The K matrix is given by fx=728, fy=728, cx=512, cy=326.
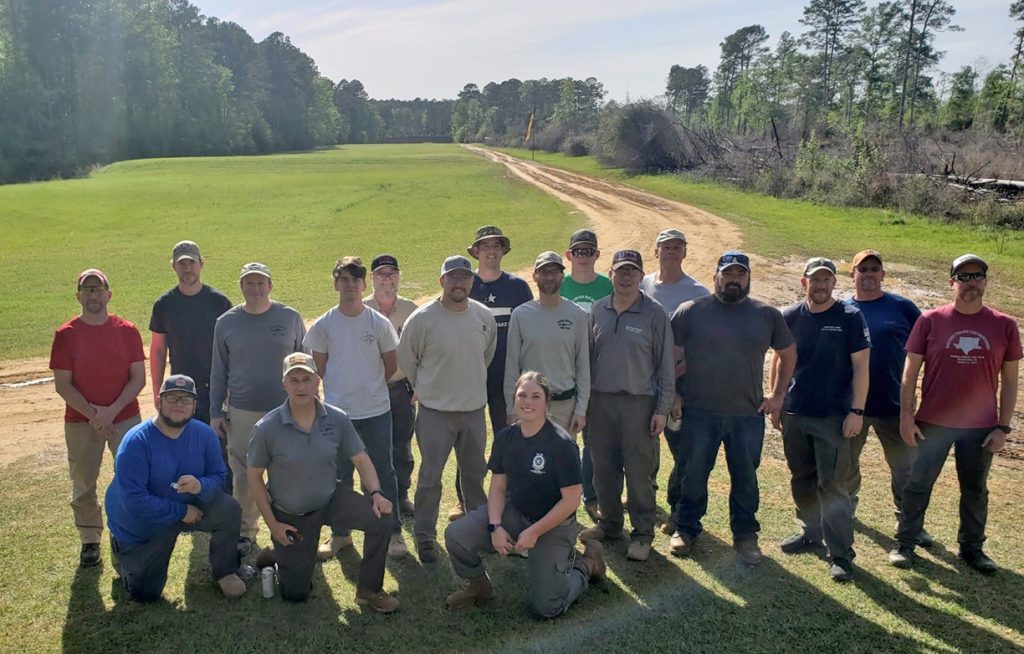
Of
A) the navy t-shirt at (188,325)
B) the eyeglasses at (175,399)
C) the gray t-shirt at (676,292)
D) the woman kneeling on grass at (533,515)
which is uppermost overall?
the gray t-shirt at (676,292)

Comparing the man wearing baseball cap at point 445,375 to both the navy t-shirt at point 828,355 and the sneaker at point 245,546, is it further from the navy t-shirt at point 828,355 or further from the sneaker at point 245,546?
the navy t-shirt at point 828,355

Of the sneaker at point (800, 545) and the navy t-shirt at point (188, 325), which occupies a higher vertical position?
the navy t-shirt at point (188, 325)

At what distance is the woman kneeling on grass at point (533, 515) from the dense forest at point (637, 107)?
23707mm

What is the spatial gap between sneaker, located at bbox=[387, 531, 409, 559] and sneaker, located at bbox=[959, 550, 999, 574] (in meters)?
4.22

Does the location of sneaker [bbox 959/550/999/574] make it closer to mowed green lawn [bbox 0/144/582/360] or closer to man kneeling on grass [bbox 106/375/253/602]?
man kneeling on grass [bbox 106/375/253/602]

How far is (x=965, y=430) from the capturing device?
5.32 metres

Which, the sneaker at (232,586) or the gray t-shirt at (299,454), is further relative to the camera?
the sneaker at (232,586)

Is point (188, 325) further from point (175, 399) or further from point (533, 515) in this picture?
point (533, 515)

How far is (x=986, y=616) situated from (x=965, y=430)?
1.29 m

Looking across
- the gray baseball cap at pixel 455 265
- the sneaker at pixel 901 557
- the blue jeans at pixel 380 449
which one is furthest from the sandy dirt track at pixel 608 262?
the gray baseball cap at pixel 455 265

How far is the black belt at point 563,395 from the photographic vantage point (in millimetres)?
5641

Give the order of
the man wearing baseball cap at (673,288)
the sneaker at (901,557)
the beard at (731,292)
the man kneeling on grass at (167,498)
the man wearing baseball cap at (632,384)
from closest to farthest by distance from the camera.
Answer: the man kneeling on grass at (167,498) < the beard at (731,292) < the sneaker at (901,557) < the man wearing baseball cap at (632,384) < the man wearing baseball cap at (673,288)

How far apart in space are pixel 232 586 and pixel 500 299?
299 cm

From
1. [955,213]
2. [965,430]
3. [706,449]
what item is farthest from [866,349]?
[955,213]
